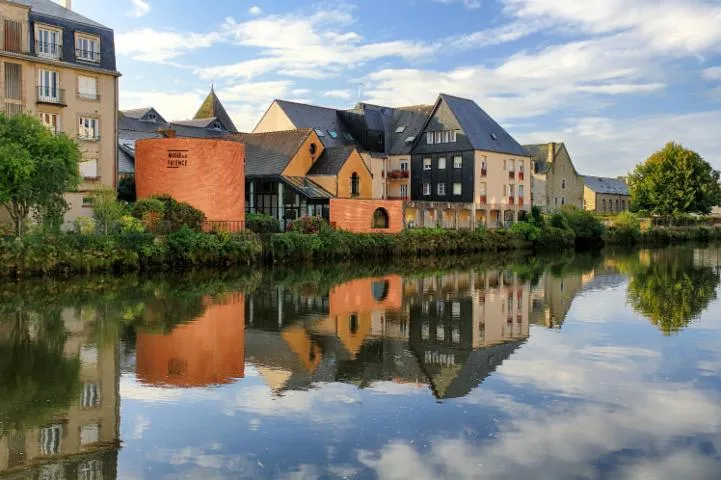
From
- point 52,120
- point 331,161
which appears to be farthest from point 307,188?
point 52,120

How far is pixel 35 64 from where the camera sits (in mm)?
36750

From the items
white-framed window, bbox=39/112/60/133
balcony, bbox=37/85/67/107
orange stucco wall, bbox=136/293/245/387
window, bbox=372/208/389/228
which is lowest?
orange stucco wall, bbox=136/293/245/387

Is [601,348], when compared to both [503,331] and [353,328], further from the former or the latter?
[353,328]

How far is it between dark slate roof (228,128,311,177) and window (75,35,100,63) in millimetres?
12257

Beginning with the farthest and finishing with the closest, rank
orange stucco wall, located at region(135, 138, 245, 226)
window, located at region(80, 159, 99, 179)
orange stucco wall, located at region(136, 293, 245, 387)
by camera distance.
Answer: window, located at region(80, 159, 99, 179), orange stucco wall, located at region(135, 138, 245, 226), orange stucco wall, located at region(136, 293, 245, 387)

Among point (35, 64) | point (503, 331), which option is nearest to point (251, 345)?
point (503, 331)

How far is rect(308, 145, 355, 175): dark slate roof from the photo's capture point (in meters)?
48.0

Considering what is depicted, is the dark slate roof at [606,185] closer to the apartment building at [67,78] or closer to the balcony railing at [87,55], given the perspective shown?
the apartment building at [67,78]

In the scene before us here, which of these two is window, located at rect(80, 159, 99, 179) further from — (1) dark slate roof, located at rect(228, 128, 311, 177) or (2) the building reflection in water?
(2) the building reflection in water

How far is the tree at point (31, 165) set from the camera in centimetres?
2812

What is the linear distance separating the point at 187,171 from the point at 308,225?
26.6 ft

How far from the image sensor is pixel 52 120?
37.6 metres

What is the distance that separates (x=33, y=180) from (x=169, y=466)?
24.0 metres

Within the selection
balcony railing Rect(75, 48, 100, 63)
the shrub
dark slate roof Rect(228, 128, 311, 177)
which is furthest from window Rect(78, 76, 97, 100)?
dark slate roof Rect(228, 128, 311, 177)
